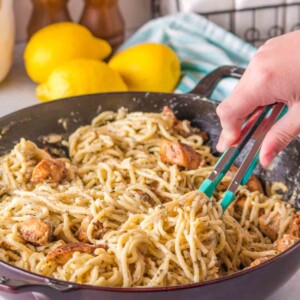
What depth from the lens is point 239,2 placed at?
1990 mm

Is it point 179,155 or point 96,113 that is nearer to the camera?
point 179,155

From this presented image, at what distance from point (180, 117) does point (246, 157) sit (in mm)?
352

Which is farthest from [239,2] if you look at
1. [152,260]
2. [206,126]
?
[152,260]

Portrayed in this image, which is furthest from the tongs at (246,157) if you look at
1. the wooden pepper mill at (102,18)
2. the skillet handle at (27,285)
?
the wooden pepper mill at (102,18)

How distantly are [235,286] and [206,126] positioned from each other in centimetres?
59

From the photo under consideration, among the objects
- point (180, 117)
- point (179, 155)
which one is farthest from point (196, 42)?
point (179, 155)

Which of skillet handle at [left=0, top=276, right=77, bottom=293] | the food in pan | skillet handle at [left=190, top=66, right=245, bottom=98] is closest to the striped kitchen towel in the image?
skillet handle at [left=190, top=66, right=245, bottom=98]

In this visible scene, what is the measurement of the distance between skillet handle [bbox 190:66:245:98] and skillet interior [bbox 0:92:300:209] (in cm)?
2

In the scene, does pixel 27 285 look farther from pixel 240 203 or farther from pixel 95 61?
pixel 95 61

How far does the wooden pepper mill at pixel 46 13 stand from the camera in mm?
Result: 1877

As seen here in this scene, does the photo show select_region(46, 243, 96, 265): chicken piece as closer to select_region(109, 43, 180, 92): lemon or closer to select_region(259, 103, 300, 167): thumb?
select_region(259, 103, 300, 167): thumb

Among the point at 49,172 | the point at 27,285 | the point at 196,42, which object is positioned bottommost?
the point at 196,42

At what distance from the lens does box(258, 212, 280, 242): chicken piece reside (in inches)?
45.5

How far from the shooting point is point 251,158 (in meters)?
1.09
